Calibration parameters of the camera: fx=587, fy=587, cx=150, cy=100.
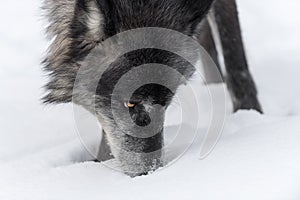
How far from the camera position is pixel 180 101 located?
4570 mm

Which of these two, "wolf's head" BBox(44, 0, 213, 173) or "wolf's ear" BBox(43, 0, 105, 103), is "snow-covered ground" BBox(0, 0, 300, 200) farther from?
"wolf's ear" BBox(43, 0, 105, 103)

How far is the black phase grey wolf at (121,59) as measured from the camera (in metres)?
3.32

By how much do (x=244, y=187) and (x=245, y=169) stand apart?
21 cm

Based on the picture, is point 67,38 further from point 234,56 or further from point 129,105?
point 234,56

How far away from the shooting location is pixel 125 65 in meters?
3.38

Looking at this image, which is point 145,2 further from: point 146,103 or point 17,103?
point 17,103

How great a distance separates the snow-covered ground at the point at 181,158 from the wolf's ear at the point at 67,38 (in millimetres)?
454

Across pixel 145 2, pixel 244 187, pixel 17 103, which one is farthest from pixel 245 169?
pixel 17 103

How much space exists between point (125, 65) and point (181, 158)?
62 centimetres

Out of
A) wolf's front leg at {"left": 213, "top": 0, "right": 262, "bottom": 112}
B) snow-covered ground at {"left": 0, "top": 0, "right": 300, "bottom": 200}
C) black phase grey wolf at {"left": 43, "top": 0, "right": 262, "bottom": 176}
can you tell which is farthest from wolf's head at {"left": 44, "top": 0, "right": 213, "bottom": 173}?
wolf's front leg at {"left": 213, "top": 0, "right": 262, "bottom": 112}

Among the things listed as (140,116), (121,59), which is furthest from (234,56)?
(121,59)

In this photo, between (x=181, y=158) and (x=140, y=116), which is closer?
(x=181, y=158)

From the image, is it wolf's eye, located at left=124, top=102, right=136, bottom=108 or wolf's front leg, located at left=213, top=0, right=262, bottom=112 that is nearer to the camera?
wolf's eye, located at left=124, top=102, right=136, bottom=108

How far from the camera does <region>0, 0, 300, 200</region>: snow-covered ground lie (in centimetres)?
272
